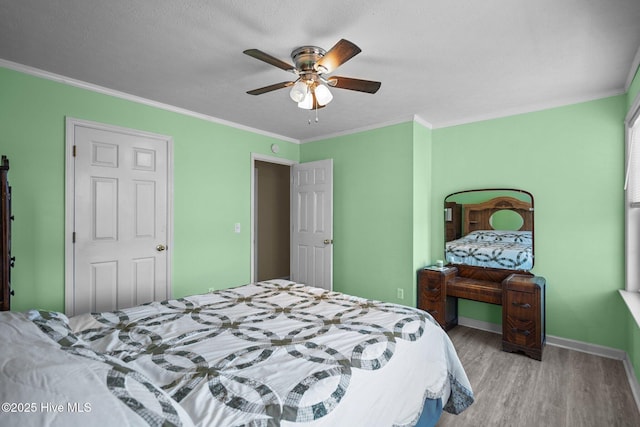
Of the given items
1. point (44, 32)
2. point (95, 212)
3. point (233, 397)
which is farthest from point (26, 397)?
point (95, 212)

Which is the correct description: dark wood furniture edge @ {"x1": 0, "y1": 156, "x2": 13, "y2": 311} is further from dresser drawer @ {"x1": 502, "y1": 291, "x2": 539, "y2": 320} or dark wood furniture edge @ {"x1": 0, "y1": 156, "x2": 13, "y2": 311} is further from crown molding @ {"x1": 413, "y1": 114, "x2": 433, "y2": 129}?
dresser drawer @ {"x1": 502, "y1": 291, "x2": 539, "y2": 320}

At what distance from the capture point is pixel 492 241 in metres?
3.54

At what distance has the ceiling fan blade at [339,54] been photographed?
1.72 metres

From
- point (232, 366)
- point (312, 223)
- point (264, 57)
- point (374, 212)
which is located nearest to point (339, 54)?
point (264, 57)

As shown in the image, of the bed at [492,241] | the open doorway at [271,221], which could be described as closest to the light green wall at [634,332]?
the bed at [492,241]

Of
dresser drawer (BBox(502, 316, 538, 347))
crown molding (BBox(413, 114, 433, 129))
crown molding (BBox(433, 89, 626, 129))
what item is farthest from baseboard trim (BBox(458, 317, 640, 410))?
crown molding (BBox(413, 114, 433, 129))

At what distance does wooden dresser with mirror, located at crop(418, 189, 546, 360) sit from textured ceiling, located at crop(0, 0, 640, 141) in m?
1.10

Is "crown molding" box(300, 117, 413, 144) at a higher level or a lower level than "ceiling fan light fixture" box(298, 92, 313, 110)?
higher

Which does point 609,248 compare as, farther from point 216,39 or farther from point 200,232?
point 200,232

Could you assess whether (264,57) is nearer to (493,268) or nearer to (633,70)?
(633,70)

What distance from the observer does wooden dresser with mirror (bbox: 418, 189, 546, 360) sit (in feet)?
9.71

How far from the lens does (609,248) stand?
116 inches

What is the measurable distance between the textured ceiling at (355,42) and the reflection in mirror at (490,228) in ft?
3.30

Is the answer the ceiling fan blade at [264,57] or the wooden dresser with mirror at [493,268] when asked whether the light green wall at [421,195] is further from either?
the ceiling fan blade at [264,57]
